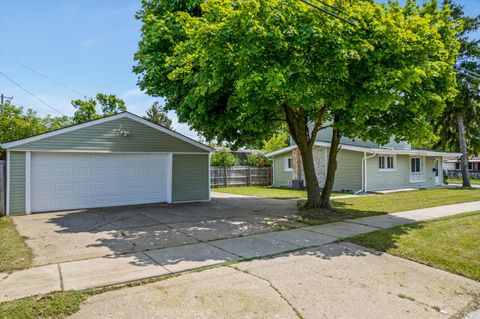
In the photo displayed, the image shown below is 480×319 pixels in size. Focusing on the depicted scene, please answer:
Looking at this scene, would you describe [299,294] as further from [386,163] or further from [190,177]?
[386,163]

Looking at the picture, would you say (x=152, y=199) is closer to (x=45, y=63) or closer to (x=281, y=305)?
(x=45, y=63)

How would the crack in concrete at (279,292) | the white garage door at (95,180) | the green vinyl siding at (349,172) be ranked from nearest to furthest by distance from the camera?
the crack in concrete at (279,292) → the white garage door at (95,180) → the green vinyl siding at (349,172)

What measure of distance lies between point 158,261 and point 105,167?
8.00 metres

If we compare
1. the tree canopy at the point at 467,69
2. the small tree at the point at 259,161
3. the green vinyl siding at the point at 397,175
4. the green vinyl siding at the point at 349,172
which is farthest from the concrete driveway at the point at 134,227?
the tree canopy at the point at 467,69

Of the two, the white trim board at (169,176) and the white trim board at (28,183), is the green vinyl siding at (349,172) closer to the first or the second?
the white trim board at (169,176)

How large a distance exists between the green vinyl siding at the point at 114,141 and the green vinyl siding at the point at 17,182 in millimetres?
417

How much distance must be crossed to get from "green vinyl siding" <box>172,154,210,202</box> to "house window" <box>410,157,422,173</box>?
53.0 feet

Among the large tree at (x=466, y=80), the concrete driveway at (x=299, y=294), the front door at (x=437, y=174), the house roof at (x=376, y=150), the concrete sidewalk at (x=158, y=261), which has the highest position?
the large tree at (x=466, y=80)

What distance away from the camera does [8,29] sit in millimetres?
11367

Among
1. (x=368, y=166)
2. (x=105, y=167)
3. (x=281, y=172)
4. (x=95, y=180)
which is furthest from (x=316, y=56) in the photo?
(x=281, y=172)

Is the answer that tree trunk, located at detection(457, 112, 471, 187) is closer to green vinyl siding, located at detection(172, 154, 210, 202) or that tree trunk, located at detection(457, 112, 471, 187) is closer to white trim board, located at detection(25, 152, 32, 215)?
green vinyl siding, located at detection(172, 154, 210, 202)

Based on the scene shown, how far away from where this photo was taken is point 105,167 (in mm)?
12539

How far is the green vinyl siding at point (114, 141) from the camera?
11.5 meters

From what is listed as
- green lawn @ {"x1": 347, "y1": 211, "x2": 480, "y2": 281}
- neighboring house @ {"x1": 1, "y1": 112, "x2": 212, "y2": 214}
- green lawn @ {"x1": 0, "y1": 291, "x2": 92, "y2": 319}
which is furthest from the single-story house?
green lawn @ {"x1": 0, "y1": 291, "x2": 92, "y2": 319}
